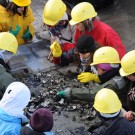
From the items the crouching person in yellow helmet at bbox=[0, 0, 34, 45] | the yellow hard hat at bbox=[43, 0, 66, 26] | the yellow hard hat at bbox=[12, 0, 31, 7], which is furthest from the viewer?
the crouching person in yellow helmet at bbox=[0, 0, 34, 45]

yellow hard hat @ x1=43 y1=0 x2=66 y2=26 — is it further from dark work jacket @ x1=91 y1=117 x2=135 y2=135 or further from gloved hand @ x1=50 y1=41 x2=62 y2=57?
dark work jacket @ x1=91 y1=117 x2=135 y2=135

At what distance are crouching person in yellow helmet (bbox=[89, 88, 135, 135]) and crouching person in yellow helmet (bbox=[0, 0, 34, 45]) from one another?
2606 mm

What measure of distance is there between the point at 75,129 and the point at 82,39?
127cm

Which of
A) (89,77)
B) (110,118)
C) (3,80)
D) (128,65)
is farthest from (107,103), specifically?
(3,80)

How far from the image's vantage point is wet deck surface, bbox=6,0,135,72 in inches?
269

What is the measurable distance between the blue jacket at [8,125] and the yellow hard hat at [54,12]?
7.65ft

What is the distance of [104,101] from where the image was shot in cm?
448

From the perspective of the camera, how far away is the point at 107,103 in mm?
4422

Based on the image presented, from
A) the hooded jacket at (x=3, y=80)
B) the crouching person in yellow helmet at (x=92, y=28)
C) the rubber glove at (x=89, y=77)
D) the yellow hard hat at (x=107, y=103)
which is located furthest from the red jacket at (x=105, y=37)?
the hooded jacket at (x=3, y=80)

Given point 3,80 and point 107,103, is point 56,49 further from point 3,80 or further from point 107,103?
point 107,103

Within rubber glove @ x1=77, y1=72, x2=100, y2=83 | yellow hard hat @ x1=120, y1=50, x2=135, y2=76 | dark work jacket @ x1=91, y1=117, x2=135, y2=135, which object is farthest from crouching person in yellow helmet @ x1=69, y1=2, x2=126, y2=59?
dark work jacket @ x1=91, y1=117, x2=135, y2=135

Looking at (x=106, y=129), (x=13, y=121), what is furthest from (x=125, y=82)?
(x=13, y=121)

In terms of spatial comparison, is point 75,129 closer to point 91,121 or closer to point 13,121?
point 91,121

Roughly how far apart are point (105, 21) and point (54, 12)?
3.41m
